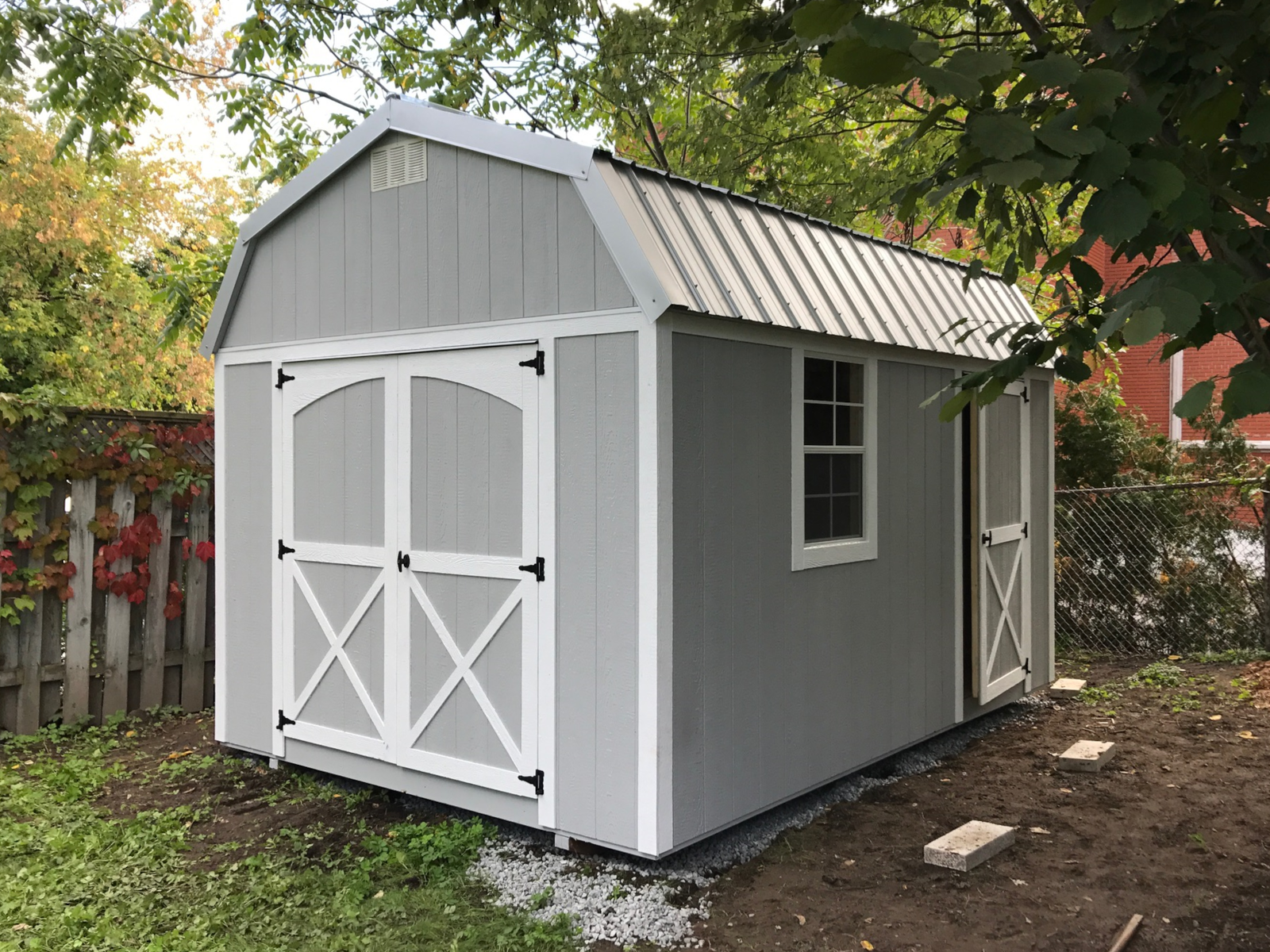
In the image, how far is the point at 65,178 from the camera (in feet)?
51.4

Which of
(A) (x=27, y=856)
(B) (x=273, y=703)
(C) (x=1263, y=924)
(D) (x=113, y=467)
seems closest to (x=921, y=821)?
(C) (x=1263, y=924)

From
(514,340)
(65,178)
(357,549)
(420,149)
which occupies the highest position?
(65,178)

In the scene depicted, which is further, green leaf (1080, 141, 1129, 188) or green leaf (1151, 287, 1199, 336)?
green leaf (1080, 141, 1129, 188)

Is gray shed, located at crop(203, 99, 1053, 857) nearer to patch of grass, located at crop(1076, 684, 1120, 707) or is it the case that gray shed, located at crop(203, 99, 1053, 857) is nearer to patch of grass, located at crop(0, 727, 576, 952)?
patch of grass, located at crop(0, 727, 576, 952)

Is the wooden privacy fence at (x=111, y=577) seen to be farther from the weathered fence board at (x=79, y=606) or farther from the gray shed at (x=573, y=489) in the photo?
the gray shed at (x=573, y=489)

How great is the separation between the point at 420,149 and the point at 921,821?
13.2 ft

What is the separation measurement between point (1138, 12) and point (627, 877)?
349 cm

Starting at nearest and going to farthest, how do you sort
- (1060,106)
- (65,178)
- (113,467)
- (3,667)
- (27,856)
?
(1060,106)
(27,856)
(3,667)
(113,467)
(65,178)

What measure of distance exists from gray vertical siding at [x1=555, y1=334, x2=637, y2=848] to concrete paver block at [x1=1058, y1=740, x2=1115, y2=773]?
3007mm

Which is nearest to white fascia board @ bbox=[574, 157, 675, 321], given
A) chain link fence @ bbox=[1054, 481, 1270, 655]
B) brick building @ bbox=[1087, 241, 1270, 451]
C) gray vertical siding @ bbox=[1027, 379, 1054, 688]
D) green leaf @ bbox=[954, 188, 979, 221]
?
green leaf @ bbox=[954, 188, 979, 221]

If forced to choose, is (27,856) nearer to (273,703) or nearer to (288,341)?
(273,703)

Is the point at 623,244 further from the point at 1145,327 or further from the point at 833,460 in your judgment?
the point at 1145,327

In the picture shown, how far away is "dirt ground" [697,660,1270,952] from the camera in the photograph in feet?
12.5

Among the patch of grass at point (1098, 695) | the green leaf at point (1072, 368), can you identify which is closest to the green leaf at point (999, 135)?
the green leaf at point (1072, 368)
